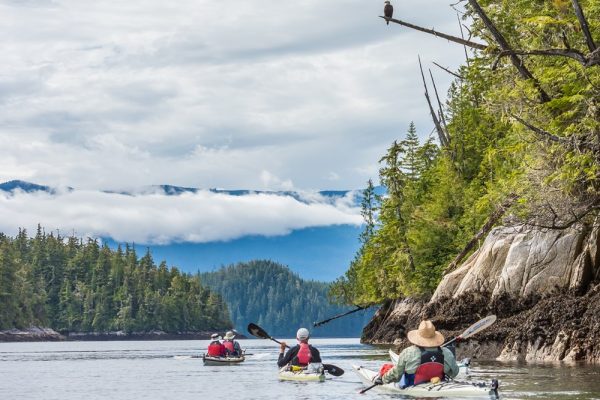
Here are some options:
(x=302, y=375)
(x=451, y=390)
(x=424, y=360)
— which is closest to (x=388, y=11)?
(x=424, y=360)

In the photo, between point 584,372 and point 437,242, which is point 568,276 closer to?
point 584,372

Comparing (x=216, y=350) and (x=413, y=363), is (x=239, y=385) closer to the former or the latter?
(x=413, y=363)

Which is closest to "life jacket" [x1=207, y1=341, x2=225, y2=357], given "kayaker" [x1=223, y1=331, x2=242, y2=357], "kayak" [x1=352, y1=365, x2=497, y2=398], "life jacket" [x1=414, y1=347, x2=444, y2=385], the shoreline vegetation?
"kayaker" [x1=223, y1=331, x2=242, y2=357]

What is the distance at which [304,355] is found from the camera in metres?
31.6

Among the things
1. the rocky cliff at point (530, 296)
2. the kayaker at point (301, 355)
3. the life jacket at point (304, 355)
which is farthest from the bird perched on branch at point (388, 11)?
the rocky cliff at point (530, 296)

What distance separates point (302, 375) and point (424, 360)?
27.4 feet

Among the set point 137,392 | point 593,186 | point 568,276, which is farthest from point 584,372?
point 137,392

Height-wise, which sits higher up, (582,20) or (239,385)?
(582,20)

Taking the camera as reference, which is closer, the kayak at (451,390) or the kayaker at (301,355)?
the kayak at (451,390)

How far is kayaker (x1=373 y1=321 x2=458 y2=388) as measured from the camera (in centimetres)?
2311

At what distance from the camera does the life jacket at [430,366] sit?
76.7 feet

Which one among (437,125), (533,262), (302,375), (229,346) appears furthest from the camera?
(437,125)

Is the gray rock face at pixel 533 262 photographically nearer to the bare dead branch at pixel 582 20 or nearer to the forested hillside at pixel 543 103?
the forested hillside at pixel 543 103

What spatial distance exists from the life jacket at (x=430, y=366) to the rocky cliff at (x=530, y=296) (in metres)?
10.3
